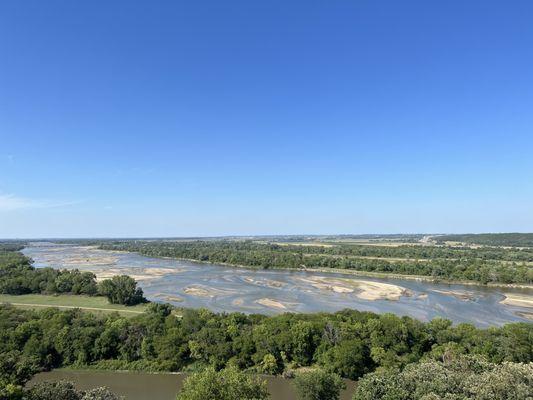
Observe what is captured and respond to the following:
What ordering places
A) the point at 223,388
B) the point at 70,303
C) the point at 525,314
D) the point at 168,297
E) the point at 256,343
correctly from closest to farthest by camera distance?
the point at 223,388 → the point at 256,343 → the point at 525,314 → the point at 70,303 → the point at 168,297

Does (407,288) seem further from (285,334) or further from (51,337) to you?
(51,337)

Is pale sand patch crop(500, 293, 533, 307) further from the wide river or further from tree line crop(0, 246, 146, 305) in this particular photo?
tree line crop(0, 246, 146, 305)

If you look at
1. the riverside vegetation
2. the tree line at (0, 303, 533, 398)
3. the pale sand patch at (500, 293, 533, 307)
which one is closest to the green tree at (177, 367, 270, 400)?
the riverside vegetation

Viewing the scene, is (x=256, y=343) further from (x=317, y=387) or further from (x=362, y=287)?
(x=362, y=287)

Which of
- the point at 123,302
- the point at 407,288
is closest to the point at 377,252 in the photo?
the point at 407,288

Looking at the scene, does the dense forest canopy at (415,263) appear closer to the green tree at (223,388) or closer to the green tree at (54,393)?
the green tree at (223,388)

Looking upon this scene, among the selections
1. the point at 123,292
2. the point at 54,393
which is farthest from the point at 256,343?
the point at 123,292

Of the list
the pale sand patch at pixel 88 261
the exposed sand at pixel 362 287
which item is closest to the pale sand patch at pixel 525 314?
the exposed sand at pixel 362 287
